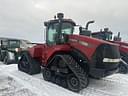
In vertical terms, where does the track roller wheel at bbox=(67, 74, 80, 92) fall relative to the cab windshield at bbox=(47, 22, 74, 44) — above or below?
below

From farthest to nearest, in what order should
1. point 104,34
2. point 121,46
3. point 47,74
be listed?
point 104,34, point 121,46, point 47,74

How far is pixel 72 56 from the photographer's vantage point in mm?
7020

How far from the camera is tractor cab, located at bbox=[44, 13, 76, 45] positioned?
7431 mm

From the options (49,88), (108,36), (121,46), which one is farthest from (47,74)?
(108,36)

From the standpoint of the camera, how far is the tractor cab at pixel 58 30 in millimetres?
7431

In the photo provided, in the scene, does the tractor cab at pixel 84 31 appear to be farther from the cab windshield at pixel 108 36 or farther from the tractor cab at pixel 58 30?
the cab windshield at pixel 108 36

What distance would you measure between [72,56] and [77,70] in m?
0.69

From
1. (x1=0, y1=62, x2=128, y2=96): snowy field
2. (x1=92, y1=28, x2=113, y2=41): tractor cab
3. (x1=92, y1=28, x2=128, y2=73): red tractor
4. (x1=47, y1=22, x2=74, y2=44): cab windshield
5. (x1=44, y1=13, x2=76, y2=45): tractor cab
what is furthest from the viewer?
(x1=92, y1=28, x2=113, y2=41): tractor cab

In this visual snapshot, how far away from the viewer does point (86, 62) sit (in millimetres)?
6664

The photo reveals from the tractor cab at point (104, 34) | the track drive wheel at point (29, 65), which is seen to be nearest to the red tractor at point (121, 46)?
the tractor cab at point (104, 34)

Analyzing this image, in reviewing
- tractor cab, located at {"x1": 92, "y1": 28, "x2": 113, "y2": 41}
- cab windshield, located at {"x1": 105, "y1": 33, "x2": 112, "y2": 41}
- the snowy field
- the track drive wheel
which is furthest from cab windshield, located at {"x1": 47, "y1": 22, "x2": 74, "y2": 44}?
cab windshield, located at {"x1": 105, "y1": 33, "x2": 112, "y2": 41}

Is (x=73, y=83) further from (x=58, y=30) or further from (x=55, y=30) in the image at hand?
(x=55, y=30)

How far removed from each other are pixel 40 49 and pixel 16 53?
6519 millimetres

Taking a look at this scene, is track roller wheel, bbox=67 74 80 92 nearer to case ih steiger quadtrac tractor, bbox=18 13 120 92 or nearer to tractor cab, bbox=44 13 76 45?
case ih steiger quadtrac tractor, bbox=18 13 120 92
